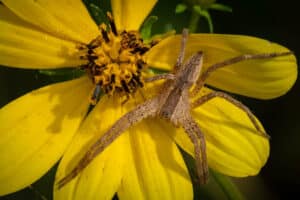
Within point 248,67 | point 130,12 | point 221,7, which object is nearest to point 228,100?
point 248,67

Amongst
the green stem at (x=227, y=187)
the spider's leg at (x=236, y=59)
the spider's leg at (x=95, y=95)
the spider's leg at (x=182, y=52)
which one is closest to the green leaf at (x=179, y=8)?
the spider's leg at (x=182, y=52)

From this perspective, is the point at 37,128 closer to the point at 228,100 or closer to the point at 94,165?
the point at 94,165

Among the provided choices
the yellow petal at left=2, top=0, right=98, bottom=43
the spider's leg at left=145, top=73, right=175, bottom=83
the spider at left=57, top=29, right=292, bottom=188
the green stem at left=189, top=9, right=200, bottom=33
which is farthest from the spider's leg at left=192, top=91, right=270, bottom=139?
the yellow petal at left=2, top=0, right=98, bottom=43

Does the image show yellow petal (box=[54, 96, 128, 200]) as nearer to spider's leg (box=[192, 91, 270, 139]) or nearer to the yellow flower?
the yellow flower

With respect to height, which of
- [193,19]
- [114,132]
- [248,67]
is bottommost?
[114,132]

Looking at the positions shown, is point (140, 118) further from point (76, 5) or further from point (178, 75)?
point (76, 5)

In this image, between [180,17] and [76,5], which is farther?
[180,17]

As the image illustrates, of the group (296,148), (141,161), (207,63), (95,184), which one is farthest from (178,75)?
(296,148)
